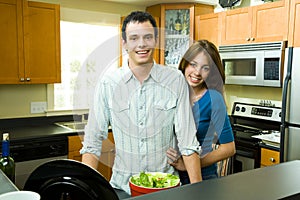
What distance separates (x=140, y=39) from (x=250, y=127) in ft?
7.68

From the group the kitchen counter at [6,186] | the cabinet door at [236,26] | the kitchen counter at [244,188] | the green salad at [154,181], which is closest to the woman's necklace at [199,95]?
the green salad at [154,181]

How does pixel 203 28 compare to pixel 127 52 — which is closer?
pixel 127 52

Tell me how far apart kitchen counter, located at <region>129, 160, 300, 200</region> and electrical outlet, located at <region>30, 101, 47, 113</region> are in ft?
9.03

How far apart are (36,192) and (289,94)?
7.48 ft

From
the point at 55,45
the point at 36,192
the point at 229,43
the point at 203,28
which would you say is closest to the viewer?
the point at 36,192

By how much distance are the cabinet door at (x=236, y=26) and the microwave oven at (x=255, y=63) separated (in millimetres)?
73

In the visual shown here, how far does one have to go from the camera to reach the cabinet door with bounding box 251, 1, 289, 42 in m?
2.58

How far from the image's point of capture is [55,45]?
2.86 metres

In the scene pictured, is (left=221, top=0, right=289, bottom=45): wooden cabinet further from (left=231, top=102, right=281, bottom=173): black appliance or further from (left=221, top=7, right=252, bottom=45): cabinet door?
(left=231, top=102, right=281, bottom=173): black appliance

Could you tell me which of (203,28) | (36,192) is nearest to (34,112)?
(203,28)

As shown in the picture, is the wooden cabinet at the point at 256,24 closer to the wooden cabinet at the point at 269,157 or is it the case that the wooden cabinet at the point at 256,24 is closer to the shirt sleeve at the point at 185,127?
the wooden cabinet at the point at 269,157

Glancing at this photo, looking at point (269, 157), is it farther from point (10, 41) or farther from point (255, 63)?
point (10, 41)

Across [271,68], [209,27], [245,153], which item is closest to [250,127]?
[245,153]

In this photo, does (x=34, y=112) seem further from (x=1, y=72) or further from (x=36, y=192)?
(x=36, y=192)
